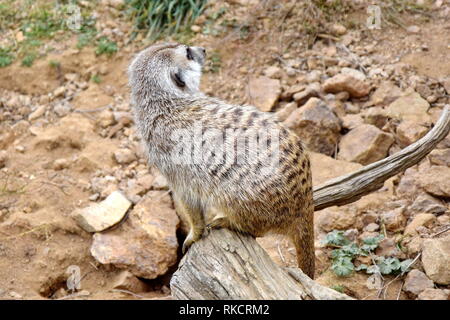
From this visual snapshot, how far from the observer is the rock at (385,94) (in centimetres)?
457

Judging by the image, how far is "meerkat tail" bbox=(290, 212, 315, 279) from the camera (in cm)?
303

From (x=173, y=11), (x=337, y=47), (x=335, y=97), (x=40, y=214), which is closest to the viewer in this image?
(x=40, y=214)

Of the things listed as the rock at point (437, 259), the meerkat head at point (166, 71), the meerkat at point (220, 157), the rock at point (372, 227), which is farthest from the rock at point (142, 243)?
the rock at point (437, 259)

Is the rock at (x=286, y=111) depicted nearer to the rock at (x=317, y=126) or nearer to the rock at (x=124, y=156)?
the rock at (x=317, y=126)

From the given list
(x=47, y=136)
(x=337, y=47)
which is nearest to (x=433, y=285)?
(x=337, y=47)

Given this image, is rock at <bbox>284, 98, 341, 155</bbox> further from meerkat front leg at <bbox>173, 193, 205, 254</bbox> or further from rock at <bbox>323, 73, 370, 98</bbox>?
meerkat front leg at <bbox>173, 193, 205, 254</bbox>

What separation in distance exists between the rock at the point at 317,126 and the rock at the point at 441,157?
77cm

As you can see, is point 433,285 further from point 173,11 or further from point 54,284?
point 173,11

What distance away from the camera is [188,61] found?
3428 mm

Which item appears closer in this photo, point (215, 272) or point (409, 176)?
point (215, 272)

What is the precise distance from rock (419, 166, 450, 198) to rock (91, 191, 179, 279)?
68.1 inches

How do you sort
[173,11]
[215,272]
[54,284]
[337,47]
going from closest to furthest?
[215,272]
[54,284]
[337,47]
[173,11]

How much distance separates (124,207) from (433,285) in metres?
2.19

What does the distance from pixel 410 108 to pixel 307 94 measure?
82 cm
